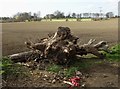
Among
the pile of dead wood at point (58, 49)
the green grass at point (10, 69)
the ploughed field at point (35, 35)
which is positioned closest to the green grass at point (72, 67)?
the pile of dead wood at point (58, 49)

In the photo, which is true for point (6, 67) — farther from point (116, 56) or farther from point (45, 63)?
point (116, 56)

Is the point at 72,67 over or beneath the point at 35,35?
over

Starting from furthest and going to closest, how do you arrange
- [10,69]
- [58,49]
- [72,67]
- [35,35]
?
[35,35] → [58,49] → [72,67] → [10,69]

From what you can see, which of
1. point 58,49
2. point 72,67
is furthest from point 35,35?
point 72,67

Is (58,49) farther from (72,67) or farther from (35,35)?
(35,35)

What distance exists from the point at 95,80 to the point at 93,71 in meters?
0.83

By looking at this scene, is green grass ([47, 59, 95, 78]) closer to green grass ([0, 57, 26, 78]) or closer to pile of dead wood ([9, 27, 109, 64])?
pile of dead wood ([9, 27, 109, 64])

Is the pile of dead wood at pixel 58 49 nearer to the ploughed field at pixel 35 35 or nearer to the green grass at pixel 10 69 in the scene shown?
the green grass at pixel 10 69

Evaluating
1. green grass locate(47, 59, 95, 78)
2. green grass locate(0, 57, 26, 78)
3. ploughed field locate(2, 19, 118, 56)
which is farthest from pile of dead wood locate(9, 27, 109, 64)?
ploughed field locate(2, 19, 118, 56)

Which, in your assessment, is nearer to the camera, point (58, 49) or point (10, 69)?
point (10, 69)

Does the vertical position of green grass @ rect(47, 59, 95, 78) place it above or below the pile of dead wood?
below

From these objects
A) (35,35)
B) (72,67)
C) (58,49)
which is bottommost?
(35,35)

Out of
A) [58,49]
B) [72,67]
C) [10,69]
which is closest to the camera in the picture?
[10,69]

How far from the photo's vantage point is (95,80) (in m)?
8.98
